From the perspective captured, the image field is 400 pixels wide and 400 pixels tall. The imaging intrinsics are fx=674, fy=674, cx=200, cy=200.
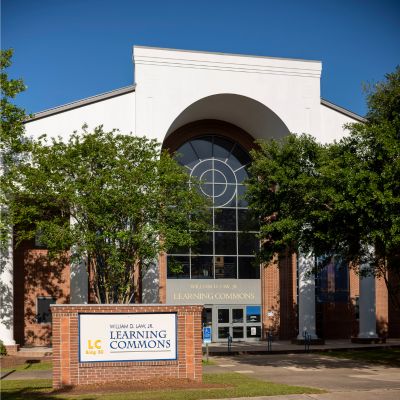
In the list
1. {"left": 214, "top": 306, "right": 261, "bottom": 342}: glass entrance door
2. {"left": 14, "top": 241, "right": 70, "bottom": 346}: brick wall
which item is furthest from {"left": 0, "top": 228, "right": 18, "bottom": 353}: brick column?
{"left": 214, "top": 306, "right": 261, "bottom": 342}: glass entrance door

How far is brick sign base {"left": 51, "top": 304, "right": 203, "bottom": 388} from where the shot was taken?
55.8 feet

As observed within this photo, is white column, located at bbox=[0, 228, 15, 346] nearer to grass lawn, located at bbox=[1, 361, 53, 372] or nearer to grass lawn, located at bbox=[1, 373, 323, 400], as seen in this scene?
grass lawn, located at bbox=[1, 361, 53, 372]

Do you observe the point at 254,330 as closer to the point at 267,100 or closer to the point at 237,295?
the point at 237,295

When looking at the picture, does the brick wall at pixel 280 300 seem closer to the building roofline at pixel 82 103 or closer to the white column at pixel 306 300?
the white column at pixel 306 300

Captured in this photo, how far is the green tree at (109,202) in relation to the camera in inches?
1078

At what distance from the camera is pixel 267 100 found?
36281 millimetres

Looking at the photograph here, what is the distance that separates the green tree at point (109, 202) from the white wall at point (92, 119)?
310 cm

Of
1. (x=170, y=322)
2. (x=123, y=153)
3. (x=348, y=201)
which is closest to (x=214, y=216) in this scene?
(x=123, y=153)

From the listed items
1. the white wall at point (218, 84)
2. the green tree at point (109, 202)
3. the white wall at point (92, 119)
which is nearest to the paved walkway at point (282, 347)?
the green tree at point (109, 202)

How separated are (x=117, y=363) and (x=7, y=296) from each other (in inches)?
608

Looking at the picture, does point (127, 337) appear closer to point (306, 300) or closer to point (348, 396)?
point (348, 396)

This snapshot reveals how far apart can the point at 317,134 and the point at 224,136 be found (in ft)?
19.7

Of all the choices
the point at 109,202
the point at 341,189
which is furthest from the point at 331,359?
the point at 109,202

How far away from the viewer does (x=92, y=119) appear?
3319 centimetres
